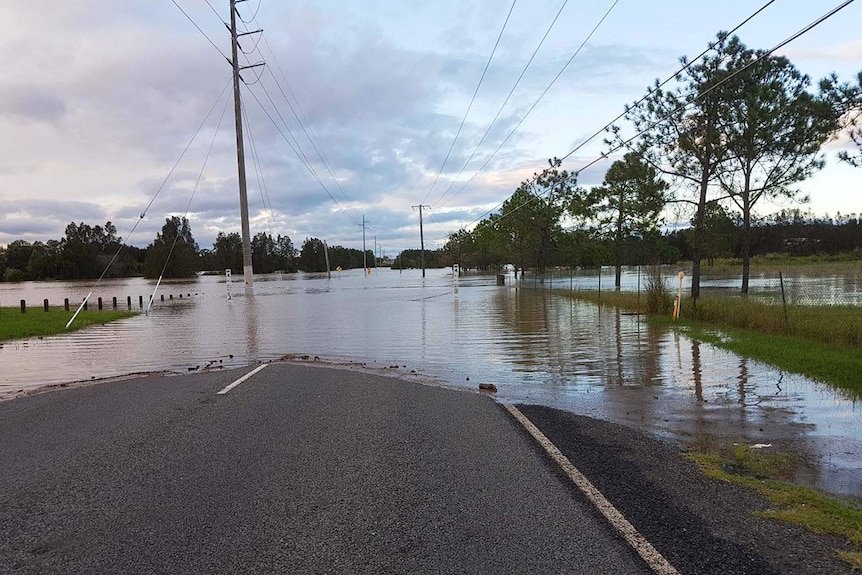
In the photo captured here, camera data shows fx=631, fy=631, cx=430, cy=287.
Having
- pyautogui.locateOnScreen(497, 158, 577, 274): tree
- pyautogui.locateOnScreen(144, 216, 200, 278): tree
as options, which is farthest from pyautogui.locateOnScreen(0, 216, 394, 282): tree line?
pyautogui.locateOnScreen(497, 158, 577, 274): tree

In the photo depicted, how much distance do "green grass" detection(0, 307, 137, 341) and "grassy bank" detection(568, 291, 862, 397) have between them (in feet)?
67.2

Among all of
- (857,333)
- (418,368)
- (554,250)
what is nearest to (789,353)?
(857,333)

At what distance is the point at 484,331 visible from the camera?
63.7ft

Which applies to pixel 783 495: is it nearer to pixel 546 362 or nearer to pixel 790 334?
pixel 546 362

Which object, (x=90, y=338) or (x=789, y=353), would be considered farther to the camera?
(x=90, y=338)

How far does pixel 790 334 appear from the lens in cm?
1541

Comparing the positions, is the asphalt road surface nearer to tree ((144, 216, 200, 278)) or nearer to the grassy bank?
the grassy bank

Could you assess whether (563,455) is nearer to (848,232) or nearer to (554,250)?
(554,250)

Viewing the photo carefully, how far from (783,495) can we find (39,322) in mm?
26249

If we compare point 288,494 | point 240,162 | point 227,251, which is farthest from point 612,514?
point 227,251

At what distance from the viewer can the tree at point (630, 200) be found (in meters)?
26.1

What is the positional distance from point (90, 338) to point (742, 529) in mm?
20456

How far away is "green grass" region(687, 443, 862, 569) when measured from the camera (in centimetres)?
433

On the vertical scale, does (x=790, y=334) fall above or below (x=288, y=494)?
below
